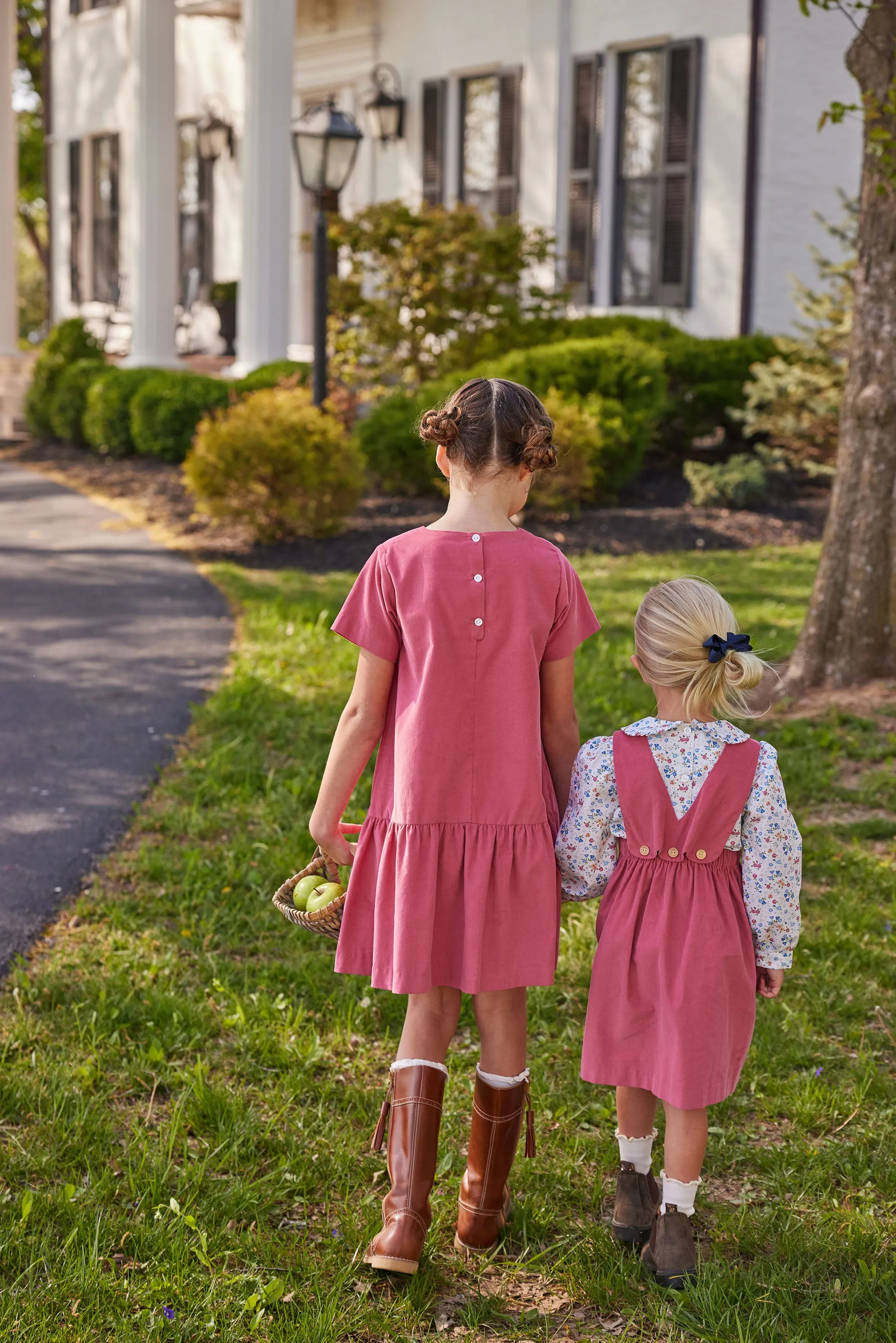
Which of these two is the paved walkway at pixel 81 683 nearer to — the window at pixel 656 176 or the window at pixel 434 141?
the window at pixel 656 176

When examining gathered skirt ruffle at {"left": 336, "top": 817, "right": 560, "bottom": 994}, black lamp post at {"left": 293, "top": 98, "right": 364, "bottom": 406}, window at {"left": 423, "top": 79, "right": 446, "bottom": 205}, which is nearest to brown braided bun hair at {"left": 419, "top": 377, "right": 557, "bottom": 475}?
gathered skirt ruffle at {"left": 336, "top": 817, "right": 560, "bottom": 994}

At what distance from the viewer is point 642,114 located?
13562mm

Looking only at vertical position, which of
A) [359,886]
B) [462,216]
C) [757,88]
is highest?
[757,88]

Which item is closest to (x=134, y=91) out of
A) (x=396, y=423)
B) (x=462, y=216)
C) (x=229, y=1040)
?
(x=462, y=216)

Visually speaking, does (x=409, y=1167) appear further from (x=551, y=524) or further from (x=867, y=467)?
(x=551, y=524)

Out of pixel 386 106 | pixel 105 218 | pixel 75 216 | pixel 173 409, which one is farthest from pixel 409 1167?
pixel 75 216

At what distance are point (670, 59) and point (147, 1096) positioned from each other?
40.4 ft

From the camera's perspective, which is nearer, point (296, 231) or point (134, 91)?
point (134, 91)

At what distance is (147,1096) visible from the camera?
121 inches

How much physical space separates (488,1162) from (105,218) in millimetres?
20463

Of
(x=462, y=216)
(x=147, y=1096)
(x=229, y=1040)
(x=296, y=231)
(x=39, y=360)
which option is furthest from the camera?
(x=296, y=231)

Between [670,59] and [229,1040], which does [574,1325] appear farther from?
[670,59]

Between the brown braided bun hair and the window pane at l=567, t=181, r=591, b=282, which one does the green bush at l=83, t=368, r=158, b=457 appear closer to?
the window pane at l=567, t=181, r=591, b=282

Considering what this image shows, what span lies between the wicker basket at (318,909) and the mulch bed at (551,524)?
6.16 meters
